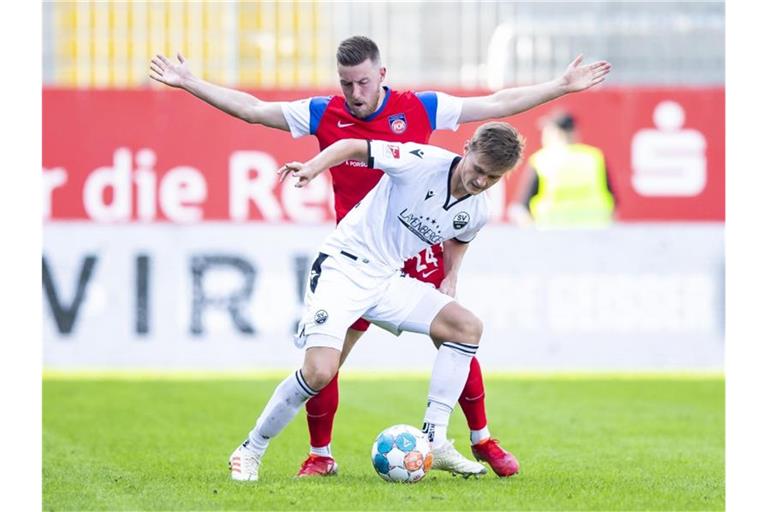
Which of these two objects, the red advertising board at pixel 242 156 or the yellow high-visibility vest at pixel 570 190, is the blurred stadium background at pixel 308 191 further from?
the yellow high-visibility vest at pixel 570 190

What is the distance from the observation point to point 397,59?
813 inches

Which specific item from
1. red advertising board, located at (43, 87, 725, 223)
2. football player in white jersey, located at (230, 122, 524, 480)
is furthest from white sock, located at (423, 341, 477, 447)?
red advertising board, located at (43, 87, 725, 223)

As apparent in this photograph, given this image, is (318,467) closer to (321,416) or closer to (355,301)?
(321,416)

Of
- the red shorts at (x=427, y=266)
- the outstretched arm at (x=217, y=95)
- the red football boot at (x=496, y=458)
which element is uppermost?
the outstretched arm at (x=217, y=95)

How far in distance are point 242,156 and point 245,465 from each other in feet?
34.2

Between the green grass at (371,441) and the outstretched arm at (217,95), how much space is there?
182 centimetres

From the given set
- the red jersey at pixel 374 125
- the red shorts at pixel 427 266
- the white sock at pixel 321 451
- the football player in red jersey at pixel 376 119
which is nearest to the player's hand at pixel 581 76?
the football player in red jersey at pixel 376 119

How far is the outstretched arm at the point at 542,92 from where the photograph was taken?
7625mm

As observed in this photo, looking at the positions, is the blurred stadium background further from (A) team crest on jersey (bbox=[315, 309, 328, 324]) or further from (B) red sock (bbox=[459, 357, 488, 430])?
(A) team crest on jersey (bbox=[315, 309, 328, 324])

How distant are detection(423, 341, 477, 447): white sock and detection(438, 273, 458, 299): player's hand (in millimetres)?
416
